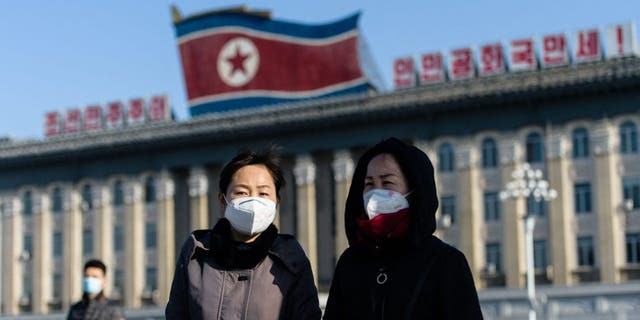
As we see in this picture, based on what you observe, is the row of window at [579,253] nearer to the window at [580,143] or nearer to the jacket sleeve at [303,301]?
the window at [580,143]

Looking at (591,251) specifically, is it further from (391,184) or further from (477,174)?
(391,184)

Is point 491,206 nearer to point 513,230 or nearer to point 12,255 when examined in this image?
point 513,230

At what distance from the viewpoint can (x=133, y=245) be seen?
46531 mm

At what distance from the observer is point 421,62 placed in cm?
4072

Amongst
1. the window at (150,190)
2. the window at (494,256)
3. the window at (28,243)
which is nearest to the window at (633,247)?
the window at (494,256)

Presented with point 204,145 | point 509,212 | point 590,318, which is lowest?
point 590,318

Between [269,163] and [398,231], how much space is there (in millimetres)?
914

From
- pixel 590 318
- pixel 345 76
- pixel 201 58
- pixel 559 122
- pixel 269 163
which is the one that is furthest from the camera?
pixel 201 58

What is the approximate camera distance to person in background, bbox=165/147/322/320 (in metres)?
5.11

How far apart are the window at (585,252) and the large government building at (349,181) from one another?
0.05 m

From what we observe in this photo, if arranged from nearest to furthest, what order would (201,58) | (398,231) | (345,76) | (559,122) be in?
1. (398,231)
2. (559,122)
3. (345,76)
4. (201,58)

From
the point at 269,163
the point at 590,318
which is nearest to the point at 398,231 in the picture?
the point at 269,163

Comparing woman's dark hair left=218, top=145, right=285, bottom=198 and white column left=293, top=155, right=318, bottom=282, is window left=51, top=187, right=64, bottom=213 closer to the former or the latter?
white column left=293, top=155, right=318, bottom=282

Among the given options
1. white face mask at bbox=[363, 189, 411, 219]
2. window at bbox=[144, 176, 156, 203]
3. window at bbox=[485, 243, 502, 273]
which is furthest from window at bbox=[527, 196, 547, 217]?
white face mask at bbox=[363, 189, 411, 219]
